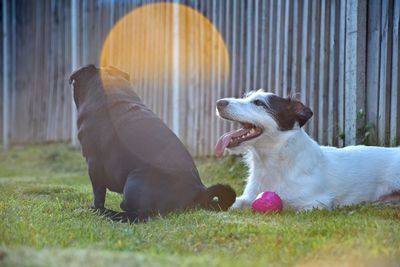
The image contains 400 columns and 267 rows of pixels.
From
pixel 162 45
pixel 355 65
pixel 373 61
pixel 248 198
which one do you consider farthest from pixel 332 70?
pixel 162 45

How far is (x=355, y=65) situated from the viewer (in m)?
7.07

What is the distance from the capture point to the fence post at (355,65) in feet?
23.2

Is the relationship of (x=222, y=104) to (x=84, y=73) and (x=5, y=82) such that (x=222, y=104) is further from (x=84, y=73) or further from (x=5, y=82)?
(x=5, y=82)

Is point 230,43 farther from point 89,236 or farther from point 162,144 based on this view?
point 89,236

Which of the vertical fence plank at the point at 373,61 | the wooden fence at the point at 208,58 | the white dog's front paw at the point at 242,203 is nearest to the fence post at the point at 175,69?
the wooden fence at the point at 208,58

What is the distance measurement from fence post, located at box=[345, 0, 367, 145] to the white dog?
123 cm

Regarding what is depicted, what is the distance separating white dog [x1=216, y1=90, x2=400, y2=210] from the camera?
561 centimetres

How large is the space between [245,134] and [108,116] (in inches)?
48.6

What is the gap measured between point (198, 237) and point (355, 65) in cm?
381

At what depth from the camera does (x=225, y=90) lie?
931cm

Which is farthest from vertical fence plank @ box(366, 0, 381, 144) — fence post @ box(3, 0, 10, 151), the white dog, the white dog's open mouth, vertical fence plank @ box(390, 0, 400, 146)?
fence post @ box(3, 0, 10, 151)

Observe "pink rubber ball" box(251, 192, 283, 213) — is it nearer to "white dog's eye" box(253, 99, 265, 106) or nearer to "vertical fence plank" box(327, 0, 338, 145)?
"white dog's eye" box(253, 99, 265, 106)

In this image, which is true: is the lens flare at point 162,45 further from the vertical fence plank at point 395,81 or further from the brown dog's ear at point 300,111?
the brown dog's ear at point 300,111

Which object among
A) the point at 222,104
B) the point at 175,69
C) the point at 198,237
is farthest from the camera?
the point at 175,69
